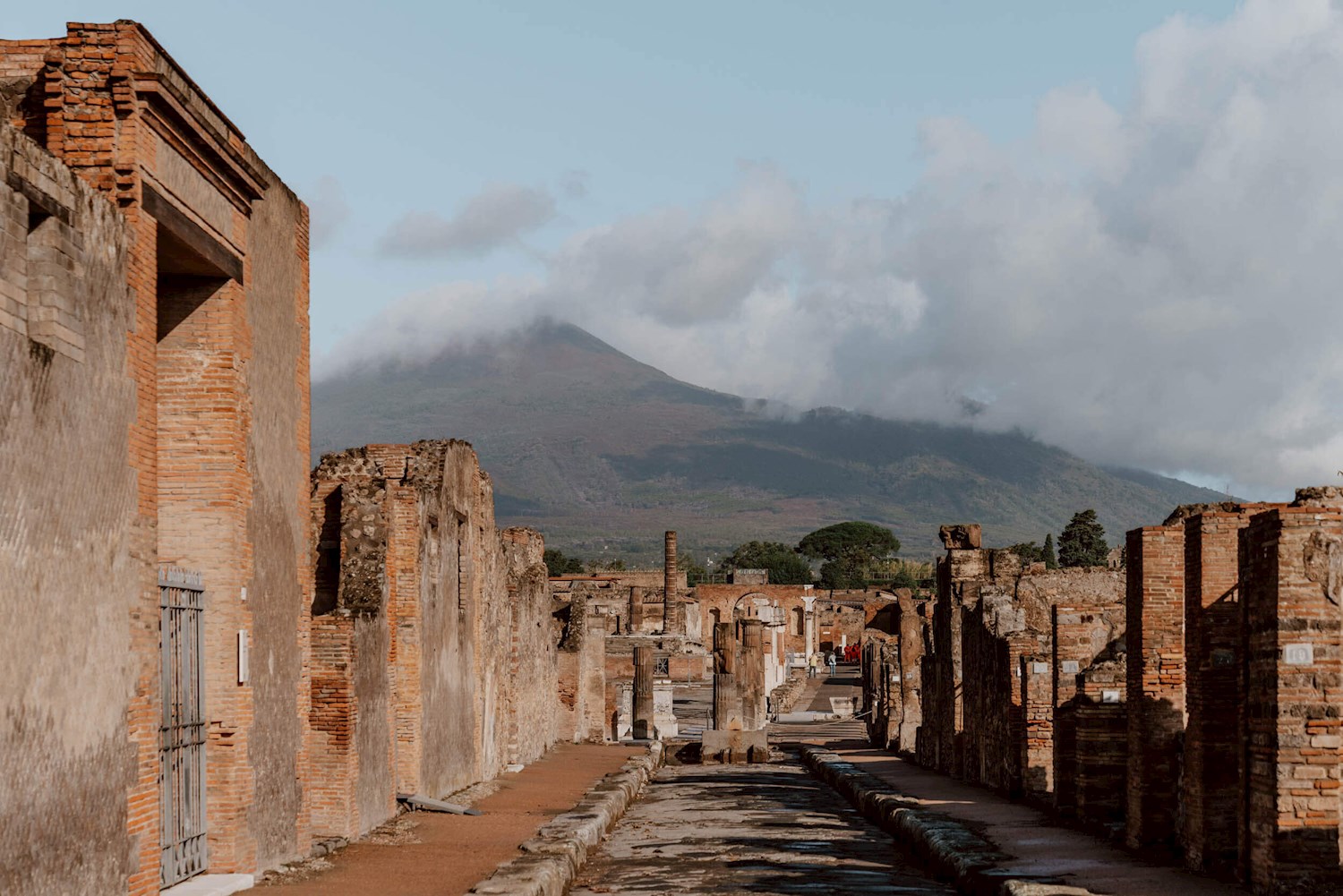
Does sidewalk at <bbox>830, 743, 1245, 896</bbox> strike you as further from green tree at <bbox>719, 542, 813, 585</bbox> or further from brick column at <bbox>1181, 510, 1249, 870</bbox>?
green tree at <bbox>719, 542, 813, 585</bbox>

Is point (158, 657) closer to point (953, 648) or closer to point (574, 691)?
point (953, 648)

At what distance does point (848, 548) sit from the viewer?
6762 inches

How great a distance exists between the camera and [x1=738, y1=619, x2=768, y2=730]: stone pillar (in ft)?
127

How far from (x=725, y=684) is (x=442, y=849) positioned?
922 inches

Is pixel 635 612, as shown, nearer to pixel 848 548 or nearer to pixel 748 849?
pixel 748 849

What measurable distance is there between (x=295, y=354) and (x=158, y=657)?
464cm

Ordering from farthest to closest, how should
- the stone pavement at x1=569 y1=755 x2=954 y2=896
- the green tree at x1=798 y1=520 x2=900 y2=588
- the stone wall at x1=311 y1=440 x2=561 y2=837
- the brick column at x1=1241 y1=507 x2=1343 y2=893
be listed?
1. the green tree at x1=798 y1=520 x2=900 y2=588
2. the stone wall at x1=311 y1=440 x2=561 y2=837
3. the stone pavement at x1=569 y1=755 x2=954 y2=896
4. the brick column at x1=1241 y1=507 x2=1343 y2=893

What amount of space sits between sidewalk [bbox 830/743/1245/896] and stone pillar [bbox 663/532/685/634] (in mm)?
65509

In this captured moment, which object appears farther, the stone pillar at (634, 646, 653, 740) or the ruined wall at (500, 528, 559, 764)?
the stone pillar at (634, 646, 653, 740)

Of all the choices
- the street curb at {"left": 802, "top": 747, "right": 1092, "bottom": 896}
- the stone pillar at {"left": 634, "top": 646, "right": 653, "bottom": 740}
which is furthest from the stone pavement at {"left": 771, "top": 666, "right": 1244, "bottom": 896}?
the stone pillar at {"left": 634, "top": 646, "right": 653, "bottom": 740}

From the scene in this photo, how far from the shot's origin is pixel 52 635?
9109 millimetres

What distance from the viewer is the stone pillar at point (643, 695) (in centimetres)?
4316

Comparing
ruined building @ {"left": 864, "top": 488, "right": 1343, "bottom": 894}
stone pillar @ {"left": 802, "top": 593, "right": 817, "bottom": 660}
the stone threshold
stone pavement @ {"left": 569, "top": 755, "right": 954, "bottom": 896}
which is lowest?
stone pillar @ {"left": 802, "top": 593, "right": 817, "bottom": 660}

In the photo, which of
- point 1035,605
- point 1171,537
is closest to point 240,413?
A: point 1171,537
